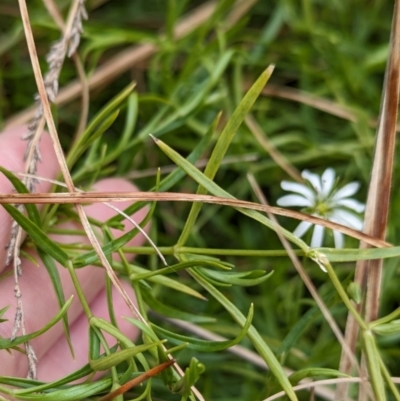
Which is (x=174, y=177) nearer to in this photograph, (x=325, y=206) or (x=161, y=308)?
(x=161, y=308)

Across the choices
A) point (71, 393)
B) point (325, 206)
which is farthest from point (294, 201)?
point (71, 393)

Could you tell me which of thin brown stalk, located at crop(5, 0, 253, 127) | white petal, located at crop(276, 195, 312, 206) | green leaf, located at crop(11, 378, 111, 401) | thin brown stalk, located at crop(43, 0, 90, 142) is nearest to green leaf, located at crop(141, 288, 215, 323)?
green leaf, located at crop(11, 378, 111, 401)

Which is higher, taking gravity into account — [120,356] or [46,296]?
[46,296]

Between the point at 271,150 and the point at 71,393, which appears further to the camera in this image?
the point at 271,150

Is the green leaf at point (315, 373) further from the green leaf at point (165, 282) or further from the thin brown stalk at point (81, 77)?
the thin brown stalk at point (81, 77)

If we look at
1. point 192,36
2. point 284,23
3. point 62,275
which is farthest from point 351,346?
point 284,23

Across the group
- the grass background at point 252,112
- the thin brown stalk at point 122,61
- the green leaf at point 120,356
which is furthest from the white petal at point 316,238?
the thin brown stalk at point 122,61

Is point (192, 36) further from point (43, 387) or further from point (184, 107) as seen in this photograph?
point (43, 387)
